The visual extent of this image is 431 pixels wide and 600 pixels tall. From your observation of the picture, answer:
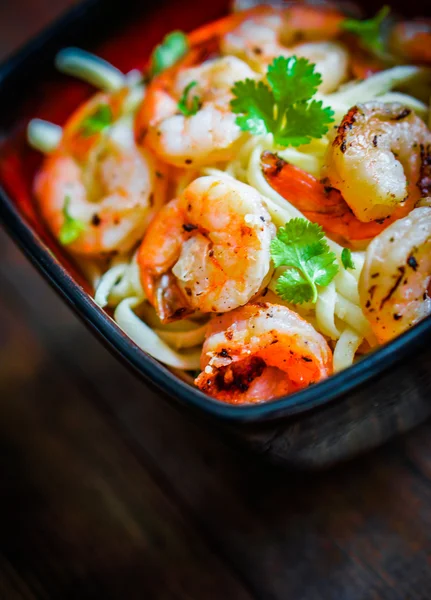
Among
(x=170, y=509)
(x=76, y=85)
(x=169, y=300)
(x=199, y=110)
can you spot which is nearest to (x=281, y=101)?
(x=199, y=110)

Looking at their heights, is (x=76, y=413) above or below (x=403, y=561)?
above

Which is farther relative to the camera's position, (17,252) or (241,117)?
(17,252)

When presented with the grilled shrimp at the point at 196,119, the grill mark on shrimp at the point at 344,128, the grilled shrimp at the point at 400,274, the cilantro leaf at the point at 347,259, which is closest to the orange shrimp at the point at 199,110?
the grilled shrimp at the point at 196,119

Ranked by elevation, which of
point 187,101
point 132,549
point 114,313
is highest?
point 187,101

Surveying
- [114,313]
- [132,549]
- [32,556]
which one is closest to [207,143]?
[114,313]

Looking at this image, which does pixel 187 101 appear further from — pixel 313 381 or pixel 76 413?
pixel 76 413

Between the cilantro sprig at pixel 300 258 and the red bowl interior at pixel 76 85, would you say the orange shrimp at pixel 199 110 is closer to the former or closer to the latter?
the red bowl interior at pixel 76 85
